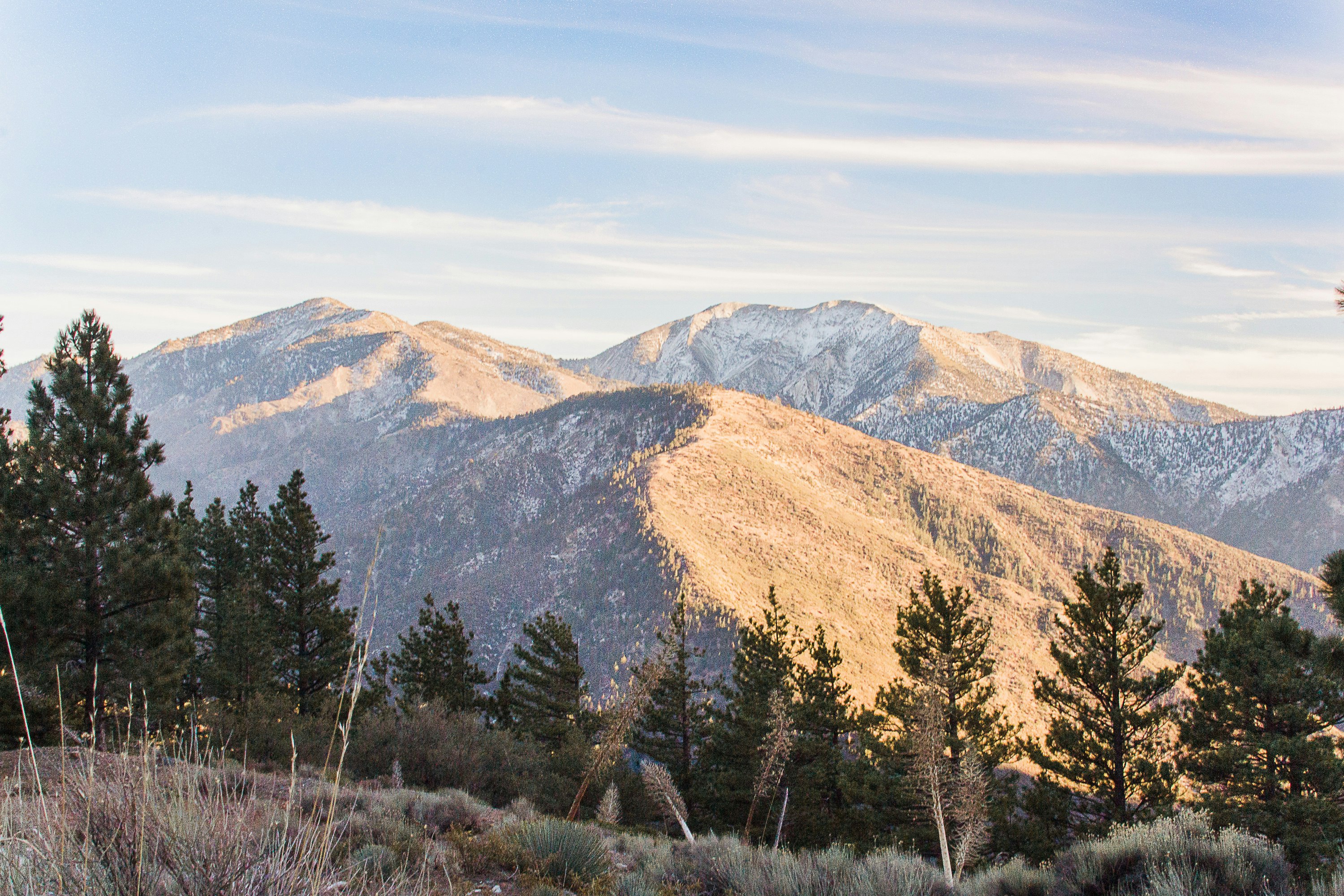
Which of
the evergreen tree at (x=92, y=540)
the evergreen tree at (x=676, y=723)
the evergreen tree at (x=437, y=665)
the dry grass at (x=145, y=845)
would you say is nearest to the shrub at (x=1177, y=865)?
the dry grass at (x=145, y=845)

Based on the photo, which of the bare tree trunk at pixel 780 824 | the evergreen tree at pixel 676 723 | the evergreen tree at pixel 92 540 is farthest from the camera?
the evergreen tree at pixel 676 723

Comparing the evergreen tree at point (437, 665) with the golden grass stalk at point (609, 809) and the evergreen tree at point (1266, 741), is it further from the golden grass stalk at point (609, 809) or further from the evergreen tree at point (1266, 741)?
the evergreen tree at point (1266, 741)

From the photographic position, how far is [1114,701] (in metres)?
21.4

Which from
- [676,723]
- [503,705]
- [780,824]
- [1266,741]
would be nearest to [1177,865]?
[780,824]

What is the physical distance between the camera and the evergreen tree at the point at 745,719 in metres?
28.4

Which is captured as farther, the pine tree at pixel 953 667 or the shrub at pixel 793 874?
the pine tree at pixel 953 667

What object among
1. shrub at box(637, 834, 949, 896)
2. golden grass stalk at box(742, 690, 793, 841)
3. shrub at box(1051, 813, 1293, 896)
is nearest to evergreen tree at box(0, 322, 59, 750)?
shrub at box(637, 834, 949, 896)

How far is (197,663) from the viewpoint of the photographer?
28500 millimetres

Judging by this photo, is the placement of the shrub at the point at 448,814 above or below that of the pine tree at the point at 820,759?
above

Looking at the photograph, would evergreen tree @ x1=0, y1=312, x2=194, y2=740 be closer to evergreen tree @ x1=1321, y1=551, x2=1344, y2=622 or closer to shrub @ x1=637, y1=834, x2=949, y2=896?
shrub @ x1=637, y1=834, x2=949, y2=896

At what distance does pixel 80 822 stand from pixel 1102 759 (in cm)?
2479

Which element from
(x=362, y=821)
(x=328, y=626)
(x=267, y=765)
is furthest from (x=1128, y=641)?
(x=328, y=626)

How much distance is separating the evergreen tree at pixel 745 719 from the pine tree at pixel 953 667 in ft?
17.1

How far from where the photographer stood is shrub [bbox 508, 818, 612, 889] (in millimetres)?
8891
